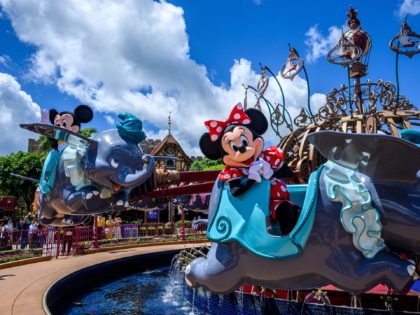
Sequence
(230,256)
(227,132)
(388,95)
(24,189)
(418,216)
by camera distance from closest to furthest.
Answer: (418,216) < (230,256) < (227,132) < (388,95) < (24,189)

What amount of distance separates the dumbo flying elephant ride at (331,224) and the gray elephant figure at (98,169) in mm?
1345

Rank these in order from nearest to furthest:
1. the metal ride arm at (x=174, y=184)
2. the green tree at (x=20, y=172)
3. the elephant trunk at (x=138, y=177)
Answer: the elephant trunk at (x=138, y=177) → the metal ride arm at (x=174, y=184) → the green tree at (x=20, y=172)

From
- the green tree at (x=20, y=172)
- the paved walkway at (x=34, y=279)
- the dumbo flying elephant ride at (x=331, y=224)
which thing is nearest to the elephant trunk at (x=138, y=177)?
the dumbo flying elephant ride at (x=331, y=224)

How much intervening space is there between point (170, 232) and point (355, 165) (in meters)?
16.8

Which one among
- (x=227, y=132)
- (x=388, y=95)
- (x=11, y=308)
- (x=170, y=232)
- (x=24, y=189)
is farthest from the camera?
(x=24, y=189)

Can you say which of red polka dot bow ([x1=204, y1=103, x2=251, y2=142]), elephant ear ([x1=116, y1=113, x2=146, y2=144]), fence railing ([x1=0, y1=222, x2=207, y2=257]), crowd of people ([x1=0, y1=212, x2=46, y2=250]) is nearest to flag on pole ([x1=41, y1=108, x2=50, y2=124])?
elephant ear ([x1=116, y1=113, x2=146, y2=144])

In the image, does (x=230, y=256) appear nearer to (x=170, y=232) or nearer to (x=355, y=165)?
(x=355, y=165)

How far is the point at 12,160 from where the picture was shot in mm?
33000

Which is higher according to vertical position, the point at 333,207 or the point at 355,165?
the point at 355,165

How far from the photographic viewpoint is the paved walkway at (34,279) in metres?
5.98

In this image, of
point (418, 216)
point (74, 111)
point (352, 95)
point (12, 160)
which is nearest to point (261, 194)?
point (418, 216)

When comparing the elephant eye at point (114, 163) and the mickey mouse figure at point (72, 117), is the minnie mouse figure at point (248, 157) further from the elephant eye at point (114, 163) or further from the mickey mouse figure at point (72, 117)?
the mickey mouse figure at point (72, 117)

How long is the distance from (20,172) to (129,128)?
3189 cm

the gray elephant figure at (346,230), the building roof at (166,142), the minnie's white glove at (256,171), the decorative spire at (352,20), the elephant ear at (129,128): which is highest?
the building roof at (166,142)
